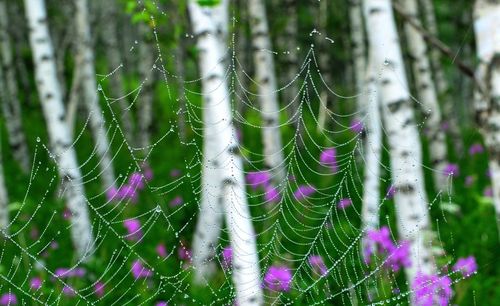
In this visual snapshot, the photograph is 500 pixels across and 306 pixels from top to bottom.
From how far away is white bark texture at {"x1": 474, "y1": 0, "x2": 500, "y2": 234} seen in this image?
12.5 ft

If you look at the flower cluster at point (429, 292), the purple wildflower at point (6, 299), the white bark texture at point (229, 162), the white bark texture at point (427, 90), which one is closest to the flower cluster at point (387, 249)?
the flower cluster at point (429, 292)

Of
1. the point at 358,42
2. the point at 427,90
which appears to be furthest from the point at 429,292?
the point at 358,42

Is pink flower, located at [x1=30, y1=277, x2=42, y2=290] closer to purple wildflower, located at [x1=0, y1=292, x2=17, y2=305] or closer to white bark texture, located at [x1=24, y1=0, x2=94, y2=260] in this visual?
purple wildflower, located at [x1=0, y1=292, x2=17, y2=305]

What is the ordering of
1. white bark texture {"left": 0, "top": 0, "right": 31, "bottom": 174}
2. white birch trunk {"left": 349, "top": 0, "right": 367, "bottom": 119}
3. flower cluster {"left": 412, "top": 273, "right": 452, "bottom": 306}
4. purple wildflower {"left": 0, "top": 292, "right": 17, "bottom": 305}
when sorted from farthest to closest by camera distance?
1. white bark texture {"left": 0, "top": 0, "right": 31, "bottom": 174}
2. white birch trunk {"left": 349, "top": 0, "right": 367, "bottom": 119}
3. purple wildflower {"left": 0, "top": 292, "right": 17, "bottom": 305}
4. flower cluster {"left": 412, "top": 273, "right": 452, "bottom": 306}

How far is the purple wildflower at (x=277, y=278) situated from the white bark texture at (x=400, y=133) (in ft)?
2.80

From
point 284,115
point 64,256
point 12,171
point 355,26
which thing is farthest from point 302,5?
point 64,256

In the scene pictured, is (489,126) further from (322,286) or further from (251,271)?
(322,286)

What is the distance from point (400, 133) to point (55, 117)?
3.64 m

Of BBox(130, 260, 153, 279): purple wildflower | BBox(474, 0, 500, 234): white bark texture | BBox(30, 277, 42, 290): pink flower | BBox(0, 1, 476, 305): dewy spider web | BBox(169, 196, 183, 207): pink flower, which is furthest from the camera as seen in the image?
BBox(169, 196, 183, 207): pink flower

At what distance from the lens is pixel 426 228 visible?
16.0 feet

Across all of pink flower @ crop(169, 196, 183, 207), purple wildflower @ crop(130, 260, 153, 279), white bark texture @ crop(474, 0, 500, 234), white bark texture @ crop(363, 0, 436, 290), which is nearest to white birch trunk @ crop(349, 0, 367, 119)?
pink flower @ crop(169, 196, 183, 207)

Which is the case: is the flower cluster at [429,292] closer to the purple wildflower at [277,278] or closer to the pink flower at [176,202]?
the purple wildflower at [277,278]

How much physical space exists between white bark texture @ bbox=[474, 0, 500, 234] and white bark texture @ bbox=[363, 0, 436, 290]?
771mm

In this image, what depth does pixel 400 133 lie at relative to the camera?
4.89 meters
